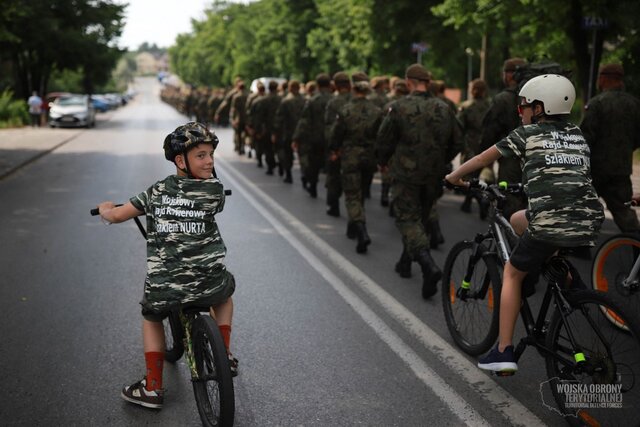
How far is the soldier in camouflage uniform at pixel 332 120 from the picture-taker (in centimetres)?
991

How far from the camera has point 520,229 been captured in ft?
14.6

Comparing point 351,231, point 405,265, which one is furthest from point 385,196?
point 405,265

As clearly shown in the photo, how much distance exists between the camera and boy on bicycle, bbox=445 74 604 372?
3.98 meters

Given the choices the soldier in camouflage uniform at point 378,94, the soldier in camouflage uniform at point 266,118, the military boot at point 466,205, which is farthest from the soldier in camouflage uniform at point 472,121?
the soldier in camouflage uniform at point 266,118

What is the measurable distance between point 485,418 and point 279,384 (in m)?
1.21

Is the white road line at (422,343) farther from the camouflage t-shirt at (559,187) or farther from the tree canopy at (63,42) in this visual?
the tree canopy at (63,42)

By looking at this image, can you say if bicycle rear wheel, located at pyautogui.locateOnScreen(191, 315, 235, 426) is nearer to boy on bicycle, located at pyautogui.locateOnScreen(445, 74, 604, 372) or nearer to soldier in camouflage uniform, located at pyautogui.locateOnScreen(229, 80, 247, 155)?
boy on bicycle, located at pyautogui.locateOnScreen(445, 74, 604, 372)

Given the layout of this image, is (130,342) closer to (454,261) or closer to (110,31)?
(454,261)

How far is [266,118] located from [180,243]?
11.8m

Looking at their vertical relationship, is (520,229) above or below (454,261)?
above

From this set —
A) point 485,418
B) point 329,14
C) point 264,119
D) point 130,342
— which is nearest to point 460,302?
point 485,418

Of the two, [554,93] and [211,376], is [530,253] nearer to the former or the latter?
[554,93]

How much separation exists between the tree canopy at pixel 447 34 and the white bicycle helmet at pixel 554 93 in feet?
23.8

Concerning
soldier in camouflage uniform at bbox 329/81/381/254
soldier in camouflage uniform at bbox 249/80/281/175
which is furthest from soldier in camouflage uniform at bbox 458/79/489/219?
soldier in camouflage uniform at bbox 249/80/281/175
